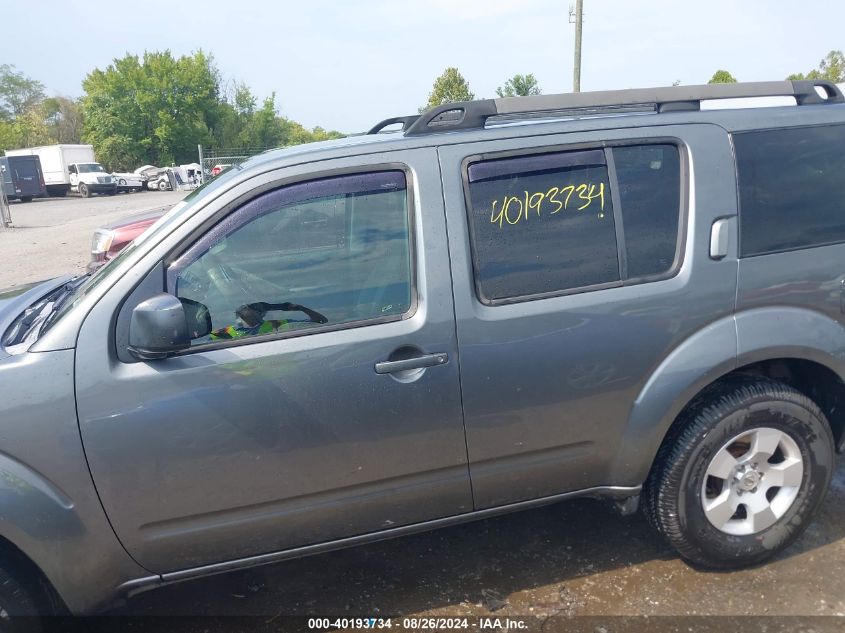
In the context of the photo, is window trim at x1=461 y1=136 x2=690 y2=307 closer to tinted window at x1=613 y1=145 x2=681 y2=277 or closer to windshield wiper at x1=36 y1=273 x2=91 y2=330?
tinted window at x1=613 y1=145 x2=681 y2=277

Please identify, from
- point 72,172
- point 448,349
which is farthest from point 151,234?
point 72,172

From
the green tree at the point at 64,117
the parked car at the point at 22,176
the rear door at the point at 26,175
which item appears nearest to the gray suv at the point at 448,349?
the parked car at the point at 22,176

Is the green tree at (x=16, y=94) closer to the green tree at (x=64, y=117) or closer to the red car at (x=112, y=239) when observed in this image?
the green tree at (x=64, y=117)

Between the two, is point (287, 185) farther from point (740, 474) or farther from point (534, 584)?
point (740, 474)

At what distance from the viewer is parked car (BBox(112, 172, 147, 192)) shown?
41.2 m

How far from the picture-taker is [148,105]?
5091 cm

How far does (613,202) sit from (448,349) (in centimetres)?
91

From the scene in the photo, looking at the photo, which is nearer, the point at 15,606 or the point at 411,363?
the point at 15,606

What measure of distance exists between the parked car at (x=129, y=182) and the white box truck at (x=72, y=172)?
0.82 metres

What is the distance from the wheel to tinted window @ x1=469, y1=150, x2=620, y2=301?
759 millimetres

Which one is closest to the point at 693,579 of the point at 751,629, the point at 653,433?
the point at 751,629

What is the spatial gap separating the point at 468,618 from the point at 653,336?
4.48 feet

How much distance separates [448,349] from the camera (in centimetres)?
243

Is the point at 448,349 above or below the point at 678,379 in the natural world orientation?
above
